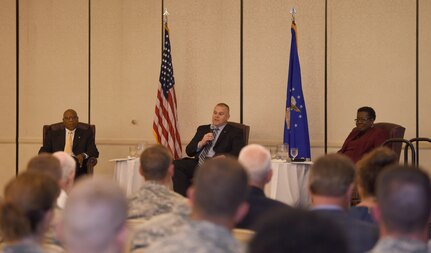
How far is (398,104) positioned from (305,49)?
1.29 m

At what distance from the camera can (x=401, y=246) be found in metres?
1.94

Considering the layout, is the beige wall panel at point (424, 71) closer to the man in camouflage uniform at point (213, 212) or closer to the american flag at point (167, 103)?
the american flag at point (167, 103)

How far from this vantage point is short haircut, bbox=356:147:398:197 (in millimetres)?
3307

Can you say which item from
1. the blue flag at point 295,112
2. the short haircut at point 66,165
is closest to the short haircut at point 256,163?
the short haircut at point 66,165

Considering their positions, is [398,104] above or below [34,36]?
below

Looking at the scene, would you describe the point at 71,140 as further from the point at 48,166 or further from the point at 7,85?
the point at 48,166

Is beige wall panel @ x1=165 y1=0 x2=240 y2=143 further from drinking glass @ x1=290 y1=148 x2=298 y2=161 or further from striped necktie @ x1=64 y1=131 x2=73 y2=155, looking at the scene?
drinking glass @ x1=290 y1=148 x2=298 y2=161

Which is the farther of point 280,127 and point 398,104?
point 280,127

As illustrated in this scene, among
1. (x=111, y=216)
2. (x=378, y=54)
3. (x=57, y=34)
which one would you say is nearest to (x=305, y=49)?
(x=378, y=54)

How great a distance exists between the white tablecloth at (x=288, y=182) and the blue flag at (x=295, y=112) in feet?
2.40

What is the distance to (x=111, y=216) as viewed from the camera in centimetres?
172

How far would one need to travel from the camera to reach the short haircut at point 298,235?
1.25 meters

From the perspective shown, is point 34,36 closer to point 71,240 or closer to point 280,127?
point 280,127

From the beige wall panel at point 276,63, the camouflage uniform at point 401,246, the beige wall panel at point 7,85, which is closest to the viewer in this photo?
the camouflage uniform at point 401,246
